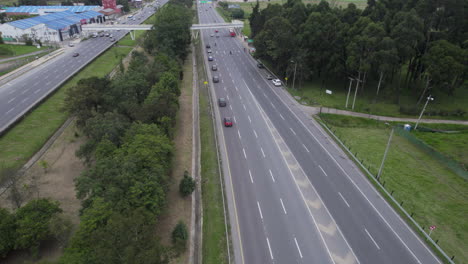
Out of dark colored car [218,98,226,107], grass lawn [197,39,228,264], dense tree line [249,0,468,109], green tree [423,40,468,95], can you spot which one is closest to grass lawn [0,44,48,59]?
dark colored car [218,98,226,107]

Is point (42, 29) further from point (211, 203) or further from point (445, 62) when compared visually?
point (445, 62)

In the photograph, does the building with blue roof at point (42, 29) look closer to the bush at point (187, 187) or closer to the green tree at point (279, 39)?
the green tree at point (279, 39)

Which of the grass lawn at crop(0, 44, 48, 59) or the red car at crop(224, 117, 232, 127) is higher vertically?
the grass lawn at crop(0, 44, 48, 59)

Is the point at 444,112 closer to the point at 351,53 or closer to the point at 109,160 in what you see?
the point at 351,53

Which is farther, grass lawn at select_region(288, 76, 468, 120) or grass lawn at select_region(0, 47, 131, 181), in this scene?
grass lawn at select_region(288, 76, 468, 120)

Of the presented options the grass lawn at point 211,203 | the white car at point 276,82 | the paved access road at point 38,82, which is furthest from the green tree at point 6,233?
the white car at point 276,82

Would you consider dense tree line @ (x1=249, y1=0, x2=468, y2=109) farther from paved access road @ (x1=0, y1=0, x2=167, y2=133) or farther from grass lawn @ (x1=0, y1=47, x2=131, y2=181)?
paved access road @ (x1=0, y1=0, x2=167, y2=133)
